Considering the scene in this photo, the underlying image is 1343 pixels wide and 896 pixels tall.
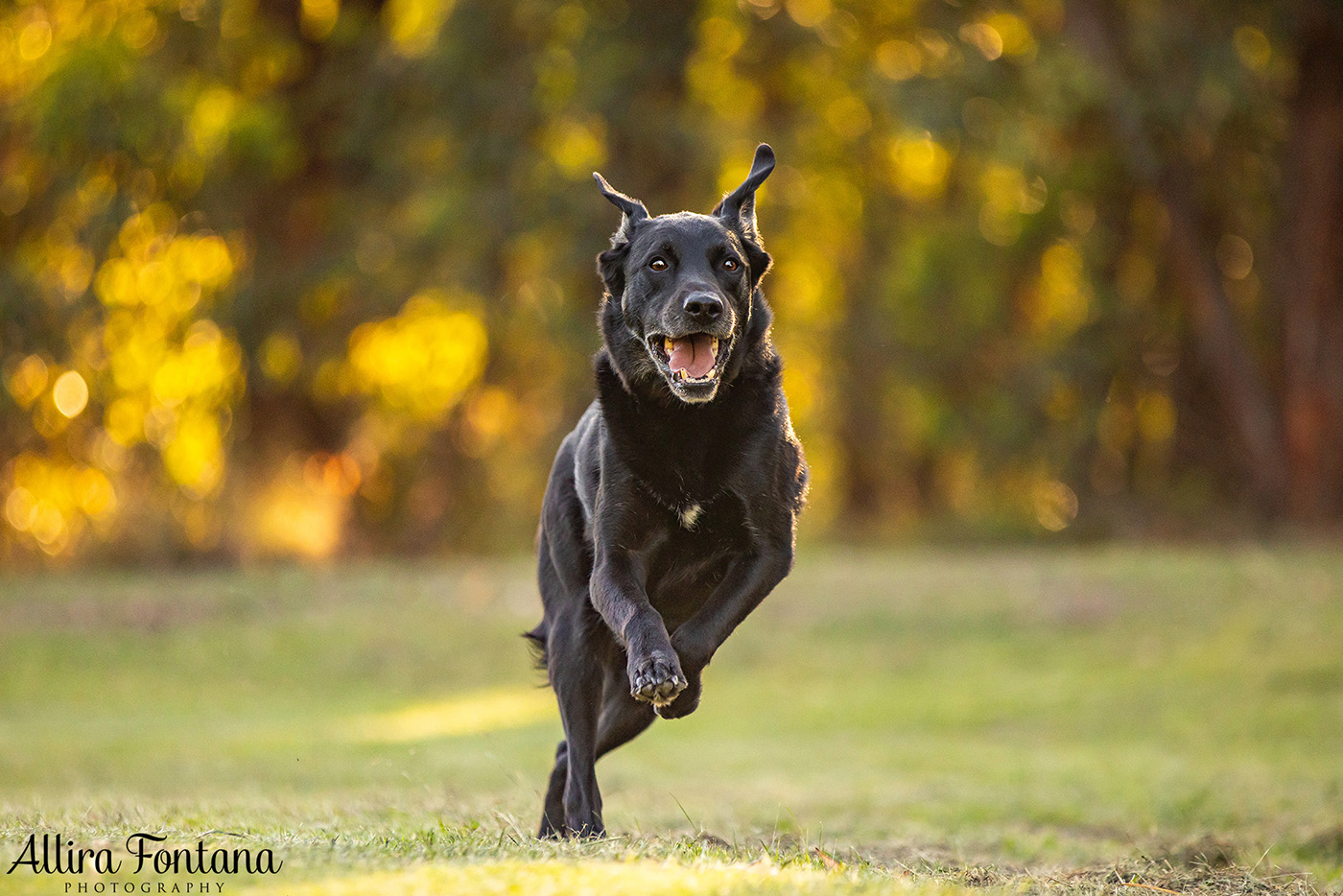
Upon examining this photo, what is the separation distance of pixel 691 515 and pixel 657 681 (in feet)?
2.69

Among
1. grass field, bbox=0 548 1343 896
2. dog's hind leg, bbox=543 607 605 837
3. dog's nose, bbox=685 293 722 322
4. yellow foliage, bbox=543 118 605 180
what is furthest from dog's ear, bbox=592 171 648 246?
yellow foliage, bbox=543 118 605 180

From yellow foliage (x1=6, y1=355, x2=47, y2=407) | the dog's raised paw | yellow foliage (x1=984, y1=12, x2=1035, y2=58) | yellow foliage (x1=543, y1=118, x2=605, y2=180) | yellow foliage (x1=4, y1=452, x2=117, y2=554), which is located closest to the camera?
the dog's raised paw

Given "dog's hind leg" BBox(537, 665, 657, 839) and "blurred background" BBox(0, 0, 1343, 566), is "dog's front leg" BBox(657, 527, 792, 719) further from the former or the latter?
"blurred background" BBox(0, 0, 1343, 566)

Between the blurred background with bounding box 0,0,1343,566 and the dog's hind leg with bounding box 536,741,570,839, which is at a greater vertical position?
the blurred background with bounding box 0,0,1343,566

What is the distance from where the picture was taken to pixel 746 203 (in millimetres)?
6078

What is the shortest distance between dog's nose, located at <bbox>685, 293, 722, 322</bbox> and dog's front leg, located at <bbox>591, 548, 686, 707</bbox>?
0.94m

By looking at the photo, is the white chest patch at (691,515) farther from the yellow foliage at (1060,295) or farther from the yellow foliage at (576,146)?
the yellow foliage at (1060,295)

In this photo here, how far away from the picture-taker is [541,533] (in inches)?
251

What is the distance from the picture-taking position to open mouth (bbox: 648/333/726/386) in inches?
212

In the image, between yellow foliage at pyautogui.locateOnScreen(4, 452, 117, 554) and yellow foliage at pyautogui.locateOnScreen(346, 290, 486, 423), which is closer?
yellow foliage at pyautogui.locateOnScreen(4, 452, 117, 554)

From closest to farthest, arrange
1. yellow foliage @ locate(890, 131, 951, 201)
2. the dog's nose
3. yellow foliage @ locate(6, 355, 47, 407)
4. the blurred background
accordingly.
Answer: the dog's nose, the blurred background, yellow foliage @ locate(6, 355, 47, 407), yellow foliage @ locate(890, 131, 951, 201)

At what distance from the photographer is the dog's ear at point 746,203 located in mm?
5926

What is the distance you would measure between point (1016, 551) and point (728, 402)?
17.2 meters

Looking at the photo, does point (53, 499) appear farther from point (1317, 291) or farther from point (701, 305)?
point (701, 305)
